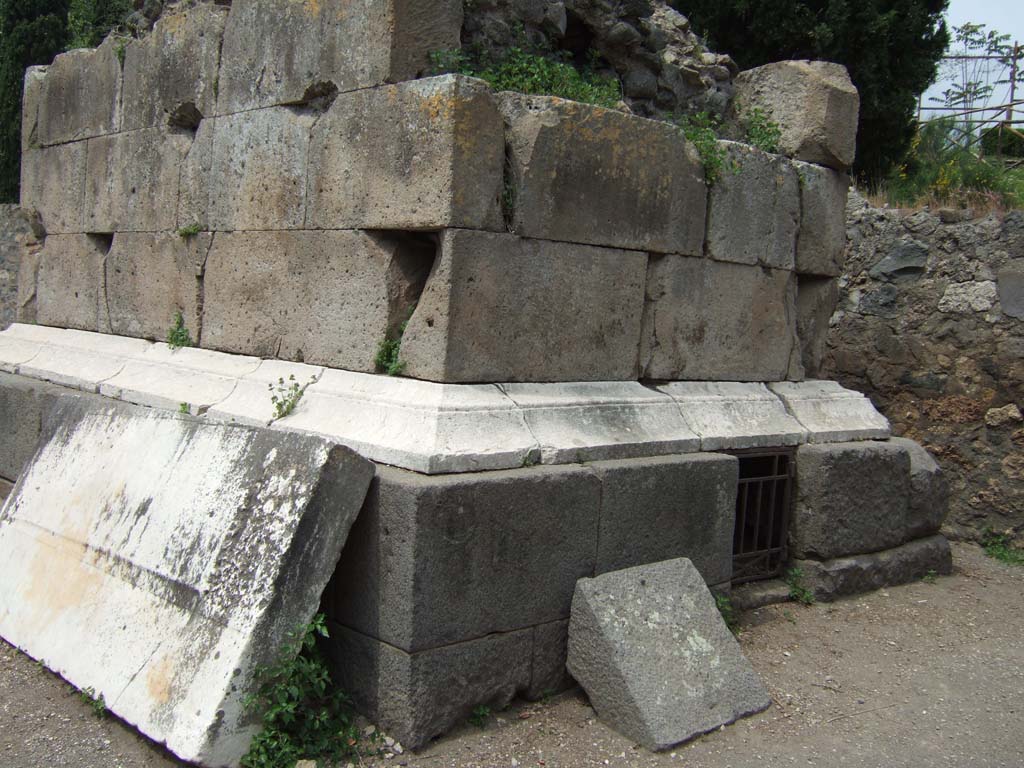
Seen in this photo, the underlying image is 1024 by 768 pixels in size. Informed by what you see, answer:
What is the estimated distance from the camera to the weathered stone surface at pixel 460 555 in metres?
3.13

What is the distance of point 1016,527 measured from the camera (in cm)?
589

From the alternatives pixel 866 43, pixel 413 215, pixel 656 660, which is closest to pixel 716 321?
pixel 413 215

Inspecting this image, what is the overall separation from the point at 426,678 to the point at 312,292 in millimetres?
1846

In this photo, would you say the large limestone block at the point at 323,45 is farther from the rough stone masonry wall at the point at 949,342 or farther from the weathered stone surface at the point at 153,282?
the rough stone masonry wall at the point at 949,342

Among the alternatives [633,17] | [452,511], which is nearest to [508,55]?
[633,17]

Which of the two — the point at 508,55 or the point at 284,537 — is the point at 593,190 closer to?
the point at 508,55

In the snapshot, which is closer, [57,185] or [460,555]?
[460,555]

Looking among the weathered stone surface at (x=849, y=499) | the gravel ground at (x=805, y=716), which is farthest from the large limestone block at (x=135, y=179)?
the weathered stone surface at (x=849, y=499)

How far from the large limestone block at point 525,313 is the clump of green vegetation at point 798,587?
1375 mm

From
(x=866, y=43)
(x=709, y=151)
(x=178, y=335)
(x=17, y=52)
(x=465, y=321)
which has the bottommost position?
(x=178, y=335)

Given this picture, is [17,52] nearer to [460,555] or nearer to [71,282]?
[71,282]

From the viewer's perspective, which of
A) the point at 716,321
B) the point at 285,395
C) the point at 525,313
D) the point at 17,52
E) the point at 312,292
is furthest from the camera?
the point at 17,52

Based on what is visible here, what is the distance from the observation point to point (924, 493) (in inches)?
202

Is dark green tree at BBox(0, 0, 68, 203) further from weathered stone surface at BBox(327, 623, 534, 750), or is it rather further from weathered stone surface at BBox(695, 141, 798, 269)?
weathered stone surface at BBox(327, 623, 534, 750)
